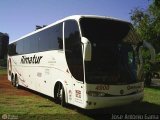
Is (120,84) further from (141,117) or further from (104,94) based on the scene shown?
(141,117)

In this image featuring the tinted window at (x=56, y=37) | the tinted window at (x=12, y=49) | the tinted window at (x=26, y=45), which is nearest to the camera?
the tinted window at (x=56, y=37)

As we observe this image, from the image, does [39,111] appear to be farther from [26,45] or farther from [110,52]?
[26,45]

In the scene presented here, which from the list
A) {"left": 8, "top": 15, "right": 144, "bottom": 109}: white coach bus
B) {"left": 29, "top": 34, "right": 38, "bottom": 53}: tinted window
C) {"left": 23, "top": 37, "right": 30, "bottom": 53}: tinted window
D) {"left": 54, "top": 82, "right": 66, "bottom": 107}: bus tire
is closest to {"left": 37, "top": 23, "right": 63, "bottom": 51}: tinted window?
{"left": 8, "top": 15, "right": 144, "bottom": 109}: white coach bus

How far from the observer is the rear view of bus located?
10.9 meters

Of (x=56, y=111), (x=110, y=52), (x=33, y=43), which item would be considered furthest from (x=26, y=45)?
(x=110, y=52)

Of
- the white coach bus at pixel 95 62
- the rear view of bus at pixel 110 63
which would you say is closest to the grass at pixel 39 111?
the white coach bus at pixel 95 62

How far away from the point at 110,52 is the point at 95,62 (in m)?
0.73

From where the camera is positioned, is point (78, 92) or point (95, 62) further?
point (78, 92)

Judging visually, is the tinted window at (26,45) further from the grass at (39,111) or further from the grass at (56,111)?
the grass at (39,111)

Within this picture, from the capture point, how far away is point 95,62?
11.2 metres

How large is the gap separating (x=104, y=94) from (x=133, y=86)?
1.37 meters

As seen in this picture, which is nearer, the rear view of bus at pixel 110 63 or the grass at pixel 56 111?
the rear view of bus at pixel 110 63

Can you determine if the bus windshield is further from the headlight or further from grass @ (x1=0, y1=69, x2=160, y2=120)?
grass @ (x1=0, y1=69, x2=160, y2=120)

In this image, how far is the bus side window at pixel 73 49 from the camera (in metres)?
11.5
